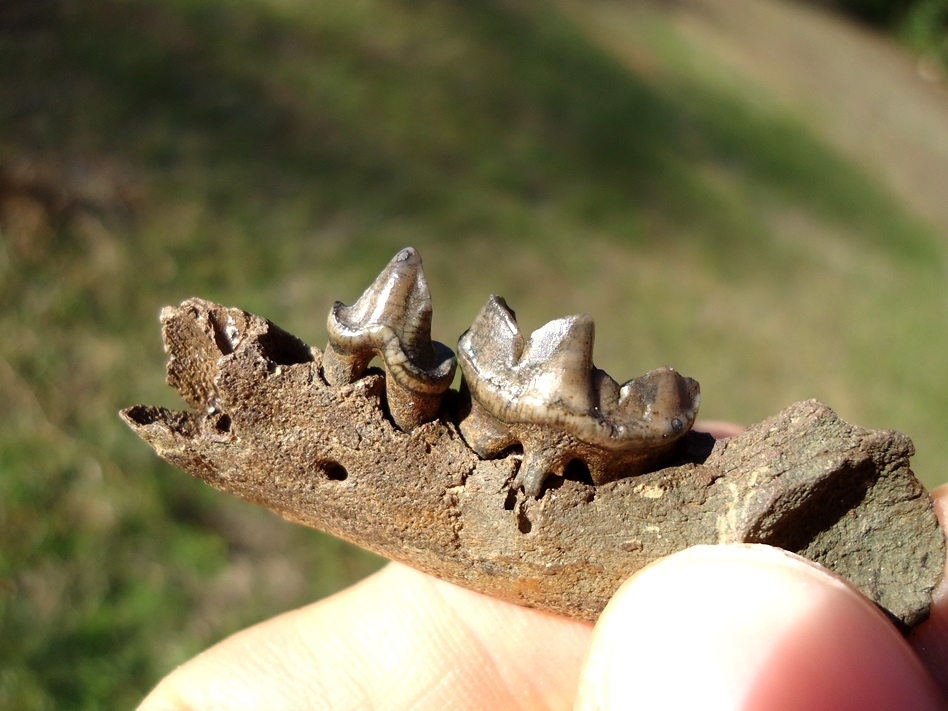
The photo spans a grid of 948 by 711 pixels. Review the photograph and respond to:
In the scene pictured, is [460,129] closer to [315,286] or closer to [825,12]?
[315,286]

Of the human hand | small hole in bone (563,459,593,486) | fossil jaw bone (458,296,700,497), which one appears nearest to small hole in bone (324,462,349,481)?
fossil jaw bone (458,296,700,497)

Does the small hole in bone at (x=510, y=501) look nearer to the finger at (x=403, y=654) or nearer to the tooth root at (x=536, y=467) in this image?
the tooth root at (x=536, y=467)

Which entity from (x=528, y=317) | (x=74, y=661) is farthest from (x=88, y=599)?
Answer: (x=528, y=317)

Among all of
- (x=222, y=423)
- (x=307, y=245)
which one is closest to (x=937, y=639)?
(x=222, y=423)

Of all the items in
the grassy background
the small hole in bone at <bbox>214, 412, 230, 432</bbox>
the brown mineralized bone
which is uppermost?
the brown mineralized bone

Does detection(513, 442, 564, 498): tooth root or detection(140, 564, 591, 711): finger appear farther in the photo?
detection(140, 564, 591, 711): finger

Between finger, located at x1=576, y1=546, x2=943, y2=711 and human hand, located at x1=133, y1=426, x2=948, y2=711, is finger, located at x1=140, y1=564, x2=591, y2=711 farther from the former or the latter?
finger, located at x1=576, y1=546, x2=943, y2=711

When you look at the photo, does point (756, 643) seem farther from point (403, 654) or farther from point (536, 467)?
point (403, 654)
